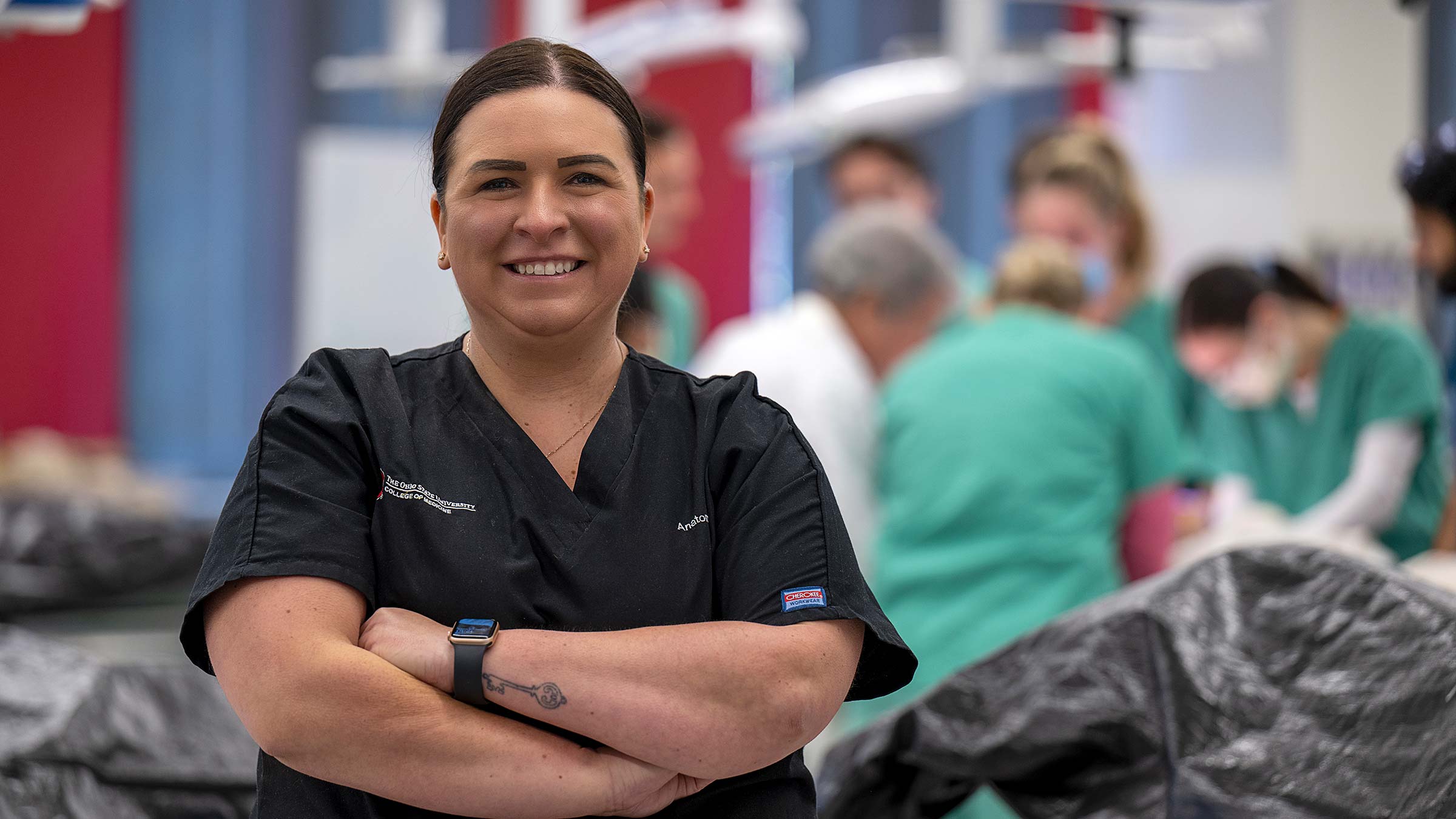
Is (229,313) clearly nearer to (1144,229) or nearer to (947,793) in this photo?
(1144,229)

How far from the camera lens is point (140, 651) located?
2.84 meters

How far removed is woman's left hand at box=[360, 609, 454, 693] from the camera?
3.50 ft

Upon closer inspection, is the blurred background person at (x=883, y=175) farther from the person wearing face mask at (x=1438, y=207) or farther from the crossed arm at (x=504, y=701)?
the crossed arm at (x=504, y=701)

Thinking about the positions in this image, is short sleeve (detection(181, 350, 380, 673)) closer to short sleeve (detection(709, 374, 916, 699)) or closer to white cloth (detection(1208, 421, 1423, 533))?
short sleeve (detection(709, 374, 916, 699))

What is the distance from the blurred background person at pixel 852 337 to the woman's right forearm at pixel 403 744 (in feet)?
4.51

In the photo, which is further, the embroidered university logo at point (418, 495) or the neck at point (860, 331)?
the neck at point (860, 331)

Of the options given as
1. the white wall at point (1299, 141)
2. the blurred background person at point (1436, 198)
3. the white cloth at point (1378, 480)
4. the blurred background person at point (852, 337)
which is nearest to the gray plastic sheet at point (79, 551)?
the blurred background person at point (852, 337)

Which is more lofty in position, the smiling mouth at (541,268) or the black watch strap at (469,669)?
the smiling mouth at (541,268)

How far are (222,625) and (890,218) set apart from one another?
5.61 ft

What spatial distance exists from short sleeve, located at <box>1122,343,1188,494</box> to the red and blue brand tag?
1270 millimetres

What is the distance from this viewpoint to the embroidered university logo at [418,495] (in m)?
1.15

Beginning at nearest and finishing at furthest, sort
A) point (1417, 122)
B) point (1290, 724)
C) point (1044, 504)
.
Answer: point (1290, 724) < point (1044, 504) < point (1417, 122)

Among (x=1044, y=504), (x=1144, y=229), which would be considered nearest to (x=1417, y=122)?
(x=1144, y=229)

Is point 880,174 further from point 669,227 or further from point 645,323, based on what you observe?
point 645,323
